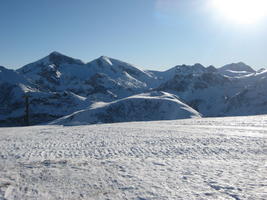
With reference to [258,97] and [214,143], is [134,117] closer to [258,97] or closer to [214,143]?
[214,143]

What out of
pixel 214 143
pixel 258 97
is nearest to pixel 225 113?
pixel 258 97

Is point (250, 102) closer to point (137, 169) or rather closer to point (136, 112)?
point (136, 112)

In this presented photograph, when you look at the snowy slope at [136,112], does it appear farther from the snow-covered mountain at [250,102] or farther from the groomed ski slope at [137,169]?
the snow-covered mountain at [250,102]

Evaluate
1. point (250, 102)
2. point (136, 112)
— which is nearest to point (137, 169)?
point (136, 112)

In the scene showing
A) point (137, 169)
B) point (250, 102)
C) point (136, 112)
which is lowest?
point (137, 169)

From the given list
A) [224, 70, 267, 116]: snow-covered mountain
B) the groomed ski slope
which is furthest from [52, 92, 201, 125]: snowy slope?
[224, 70, 267, 116]: snow-covered mountain
